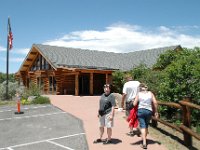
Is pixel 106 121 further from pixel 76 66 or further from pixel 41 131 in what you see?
pixel 76 66

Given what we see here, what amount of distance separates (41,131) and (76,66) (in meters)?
19.1

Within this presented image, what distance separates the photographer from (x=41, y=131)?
A: 42.7 ft

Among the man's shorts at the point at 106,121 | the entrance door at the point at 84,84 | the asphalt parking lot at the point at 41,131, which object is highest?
the entrance door at the point at 84,84

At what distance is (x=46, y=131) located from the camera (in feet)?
42.6

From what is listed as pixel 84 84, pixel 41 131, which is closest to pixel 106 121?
pixel 41 131

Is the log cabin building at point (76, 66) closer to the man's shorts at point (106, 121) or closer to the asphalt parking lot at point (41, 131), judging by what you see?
the asphalt parking lot at point (41, 131)

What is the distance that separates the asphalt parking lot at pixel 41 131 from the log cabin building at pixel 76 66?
12.5 metres

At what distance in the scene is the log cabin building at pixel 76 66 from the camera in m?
31.8

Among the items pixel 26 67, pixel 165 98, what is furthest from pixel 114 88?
pixel 165 98

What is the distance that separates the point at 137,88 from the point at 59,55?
24091 mm

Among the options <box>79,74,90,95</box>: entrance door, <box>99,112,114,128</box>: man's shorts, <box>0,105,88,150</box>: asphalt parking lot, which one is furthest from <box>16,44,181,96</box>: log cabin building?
<box>99,112,114,128</box>: man's shorts

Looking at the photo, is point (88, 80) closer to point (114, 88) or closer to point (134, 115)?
point (114, 88)

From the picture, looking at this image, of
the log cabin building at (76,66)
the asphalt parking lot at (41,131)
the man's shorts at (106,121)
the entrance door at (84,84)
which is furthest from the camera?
the entrance door at (84,84)

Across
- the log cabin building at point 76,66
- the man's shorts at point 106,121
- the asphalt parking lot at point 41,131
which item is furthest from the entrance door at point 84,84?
the man's shorts at point 106,121
